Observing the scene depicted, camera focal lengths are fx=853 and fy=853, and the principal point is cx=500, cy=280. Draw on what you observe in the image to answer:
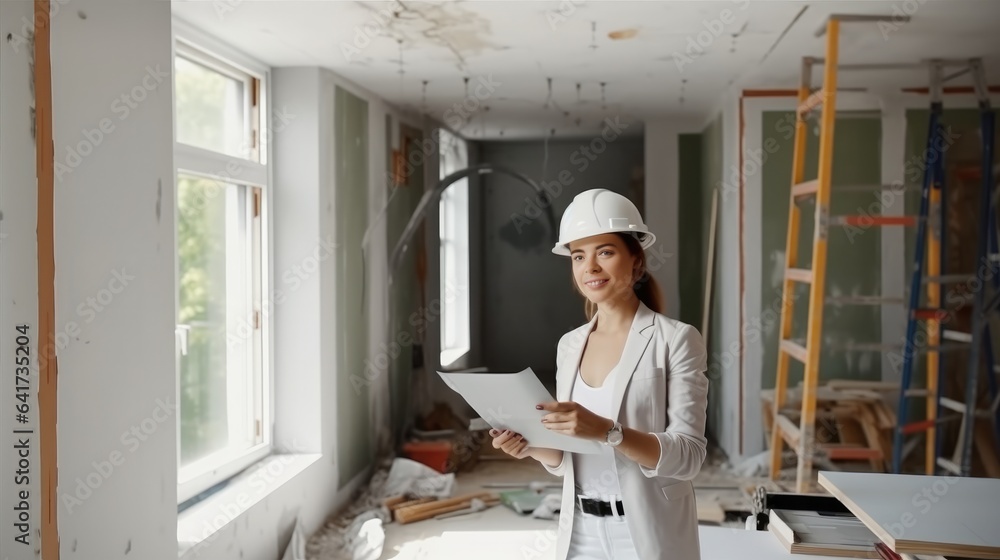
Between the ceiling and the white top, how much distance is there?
6.15 ft

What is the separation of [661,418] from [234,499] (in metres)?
2.26

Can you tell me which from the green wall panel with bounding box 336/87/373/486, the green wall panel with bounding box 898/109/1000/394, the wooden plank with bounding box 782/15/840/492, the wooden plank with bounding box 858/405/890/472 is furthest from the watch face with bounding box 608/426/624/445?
the green wall panel with bounding box 898/109/1000/394

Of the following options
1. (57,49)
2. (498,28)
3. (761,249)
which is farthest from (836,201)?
(57,49)

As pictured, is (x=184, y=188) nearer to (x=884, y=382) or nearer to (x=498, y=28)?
(x=498, y=28)

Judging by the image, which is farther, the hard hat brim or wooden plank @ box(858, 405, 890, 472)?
wooden plank @ box(858, 405, 890, 472)

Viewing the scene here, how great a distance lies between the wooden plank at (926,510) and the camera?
175 centimetres

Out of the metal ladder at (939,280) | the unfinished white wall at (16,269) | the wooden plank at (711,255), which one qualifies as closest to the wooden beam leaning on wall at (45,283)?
the unfinished white wall at (16,269)

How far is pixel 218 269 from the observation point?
3.85 metres

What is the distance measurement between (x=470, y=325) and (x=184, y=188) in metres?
4.76

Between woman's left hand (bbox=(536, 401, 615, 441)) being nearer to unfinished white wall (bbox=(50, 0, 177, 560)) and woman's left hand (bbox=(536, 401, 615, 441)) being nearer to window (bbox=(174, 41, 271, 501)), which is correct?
unfinished white wall (bbox=(50, 0, 177, 560))

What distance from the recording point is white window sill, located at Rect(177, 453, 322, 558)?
3.00 metres

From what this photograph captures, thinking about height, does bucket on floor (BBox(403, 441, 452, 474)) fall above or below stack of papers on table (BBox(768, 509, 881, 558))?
below

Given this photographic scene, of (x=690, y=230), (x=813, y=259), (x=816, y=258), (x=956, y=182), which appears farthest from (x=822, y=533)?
(x=690, y=230)

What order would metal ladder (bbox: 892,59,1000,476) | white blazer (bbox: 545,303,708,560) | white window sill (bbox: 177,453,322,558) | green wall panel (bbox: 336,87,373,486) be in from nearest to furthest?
white blazer (bbox: 545,303,708,560) < white window sill (bbox: 177,453,322,558) < metal ladder (bbox: 892,59,1000,476) < green wall panel (bbox: 336,87,373,486)
